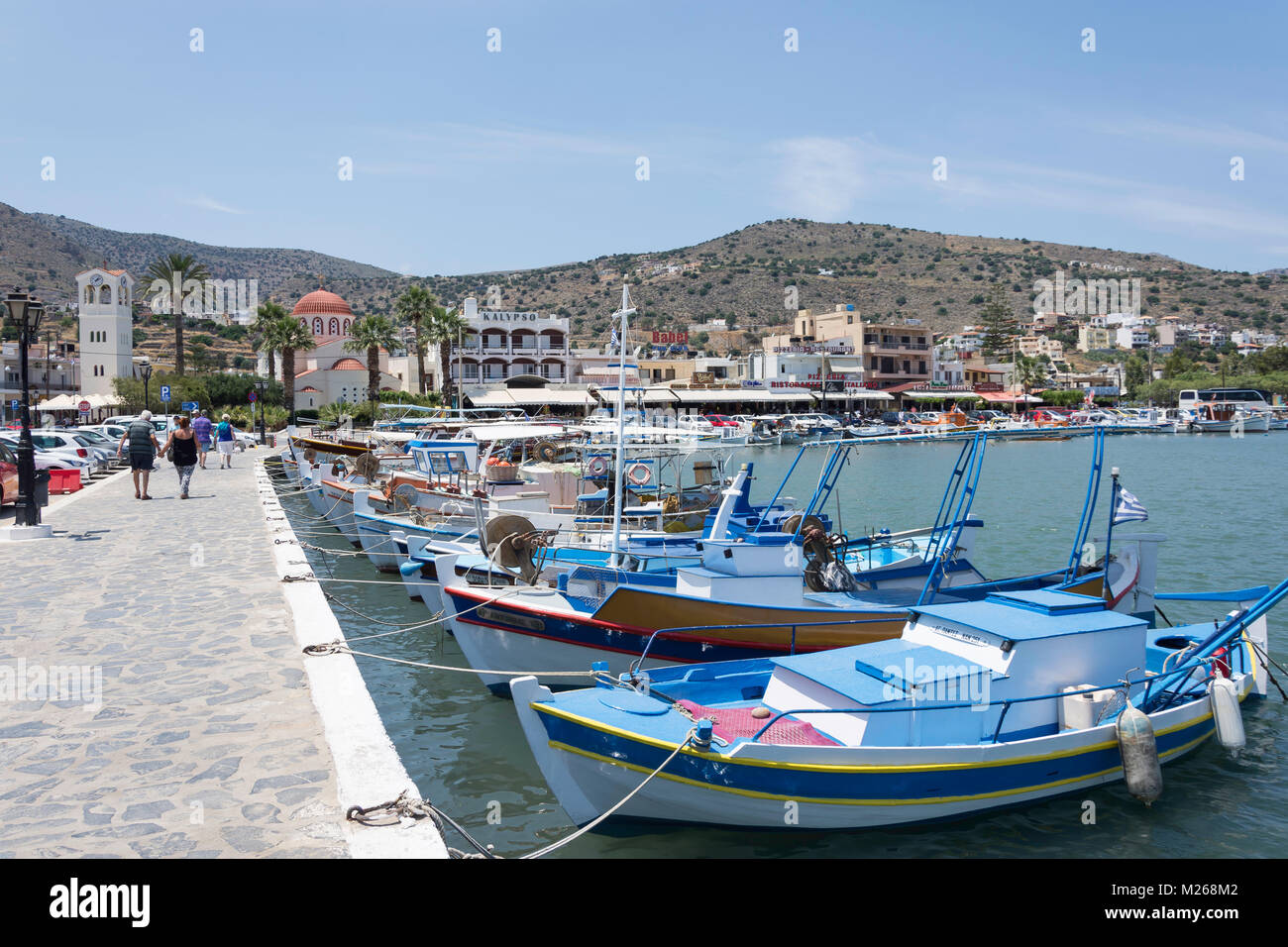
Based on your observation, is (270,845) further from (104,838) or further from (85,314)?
(85,314)

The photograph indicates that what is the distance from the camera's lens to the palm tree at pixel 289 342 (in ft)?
206

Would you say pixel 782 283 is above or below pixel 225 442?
above

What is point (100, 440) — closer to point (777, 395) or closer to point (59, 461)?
point (59, 461)

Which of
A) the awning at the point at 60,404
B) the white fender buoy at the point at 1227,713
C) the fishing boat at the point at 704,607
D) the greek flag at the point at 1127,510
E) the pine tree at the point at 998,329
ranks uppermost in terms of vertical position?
the pine tree at the point at 998,329

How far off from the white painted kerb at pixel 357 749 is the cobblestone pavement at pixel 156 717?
12cm

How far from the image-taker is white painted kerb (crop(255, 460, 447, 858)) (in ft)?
17.9

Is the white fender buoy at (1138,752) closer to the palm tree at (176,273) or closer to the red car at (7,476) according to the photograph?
the red car at (7,476)

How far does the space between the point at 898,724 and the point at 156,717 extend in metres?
6.42

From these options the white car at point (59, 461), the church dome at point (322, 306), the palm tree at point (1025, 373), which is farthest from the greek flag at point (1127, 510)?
the palm tree at point (1025, 373)

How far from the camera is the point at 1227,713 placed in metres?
10.2

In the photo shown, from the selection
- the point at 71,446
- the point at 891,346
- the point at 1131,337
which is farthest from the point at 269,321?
the point at 1131,337

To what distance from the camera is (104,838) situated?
550 cm

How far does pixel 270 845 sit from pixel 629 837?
3.80 meters
